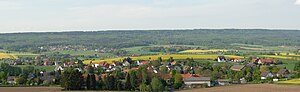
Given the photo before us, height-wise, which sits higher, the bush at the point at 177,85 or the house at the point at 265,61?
the bush at the point at 177,85

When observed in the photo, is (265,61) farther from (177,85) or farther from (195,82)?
(177,85)

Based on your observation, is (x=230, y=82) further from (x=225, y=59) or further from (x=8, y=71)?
(x=225, y=59)

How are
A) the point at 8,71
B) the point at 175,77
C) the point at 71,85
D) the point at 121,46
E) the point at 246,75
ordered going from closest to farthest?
the point at 71,85 < the point at 175,77 < the point at 246,75 < the point at 8,71 < the point at 121,46

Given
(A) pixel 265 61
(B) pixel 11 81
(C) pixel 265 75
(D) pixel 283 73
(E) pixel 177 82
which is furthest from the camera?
(A) pixel 265 61

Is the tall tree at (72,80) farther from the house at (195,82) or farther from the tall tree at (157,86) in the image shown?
the house at (195,82)

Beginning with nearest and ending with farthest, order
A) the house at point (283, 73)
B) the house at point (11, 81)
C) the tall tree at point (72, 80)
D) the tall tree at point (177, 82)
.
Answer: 1. the tall tree at point (72, 80)
2. the tall tree at point (177, 82)
3. the house at point (11, 81)
4. the house at point (283, 73)

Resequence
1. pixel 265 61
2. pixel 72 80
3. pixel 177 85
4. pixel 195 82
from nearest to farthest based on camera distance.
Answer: pixel 72 80, pixel 177 85, pixel 195 82, pixel 265 61

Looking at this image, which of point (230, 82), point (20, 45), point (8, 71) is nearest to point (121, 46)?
point (20, 45)

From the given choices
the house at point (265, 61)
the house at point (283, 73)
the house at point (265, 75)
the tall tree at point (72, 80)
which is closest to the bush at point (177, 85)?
the tall tree at point (72, 80)

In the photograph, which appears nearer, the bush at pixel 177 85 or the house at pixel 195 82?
the bush at pixel 177 85

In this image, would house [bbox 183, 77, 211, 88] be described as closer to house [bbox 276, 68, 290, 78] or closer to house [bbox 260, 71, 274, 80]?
house [bbox 260, 71, 274, 80]

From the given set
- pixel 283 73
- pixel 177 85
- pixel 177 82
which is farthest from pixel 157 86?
pixel 283 73
